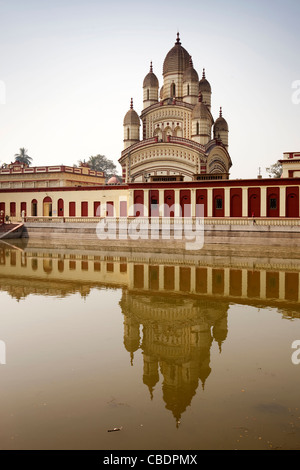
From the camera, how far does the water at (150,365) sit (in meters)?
6.58

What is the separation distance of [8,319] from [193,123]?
1400 inches

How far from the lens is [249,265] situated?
24.5m

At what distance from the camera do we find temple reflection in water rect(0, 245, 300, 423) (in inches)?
369

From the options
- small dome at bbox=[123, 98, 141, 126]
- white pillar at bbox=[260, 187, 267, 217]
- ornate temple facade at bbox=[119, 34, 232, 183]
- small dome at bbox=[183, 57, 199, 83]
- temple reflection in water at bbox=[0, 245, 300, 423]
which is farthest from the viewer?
small dome at bbox=[123, 98, 141, 126]

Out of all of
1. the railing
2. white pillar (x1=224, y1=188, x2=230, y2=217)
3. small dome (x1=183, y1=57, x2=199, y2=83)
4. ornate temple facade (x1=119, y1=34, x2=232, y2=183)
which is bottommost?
the railing

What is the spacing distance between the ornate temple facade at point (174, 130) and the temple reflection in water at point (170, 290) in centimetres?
1608

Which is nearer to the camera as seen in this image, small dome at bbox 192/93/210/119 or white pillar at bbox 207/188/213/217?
white pillar at bbox 207/188/213/217

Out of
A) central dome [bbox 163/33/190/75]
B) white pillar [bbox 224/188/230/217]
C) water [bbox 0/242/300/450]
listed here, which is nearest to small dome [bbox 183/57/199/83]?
central dome [bbox 163/33/190/75]

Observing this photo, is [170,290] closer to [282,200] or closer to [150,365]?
[150,365]

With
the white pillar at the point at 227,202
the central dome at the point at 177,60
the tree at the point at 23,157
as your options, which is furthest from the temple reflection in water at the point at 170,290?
the tree at the point at 23,157

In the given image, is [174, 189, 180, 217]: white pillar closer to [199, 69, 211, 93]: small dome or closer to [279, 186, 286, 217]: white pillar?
[279, 186, 286, 217]: white pillar

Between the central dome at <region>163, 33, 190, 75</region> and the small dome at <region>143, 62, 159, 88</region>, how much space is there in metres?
2.28

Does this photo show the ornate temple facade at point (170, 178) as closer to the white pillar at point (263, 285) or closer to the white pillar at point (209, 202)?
the white pillar at point (209, 202)
